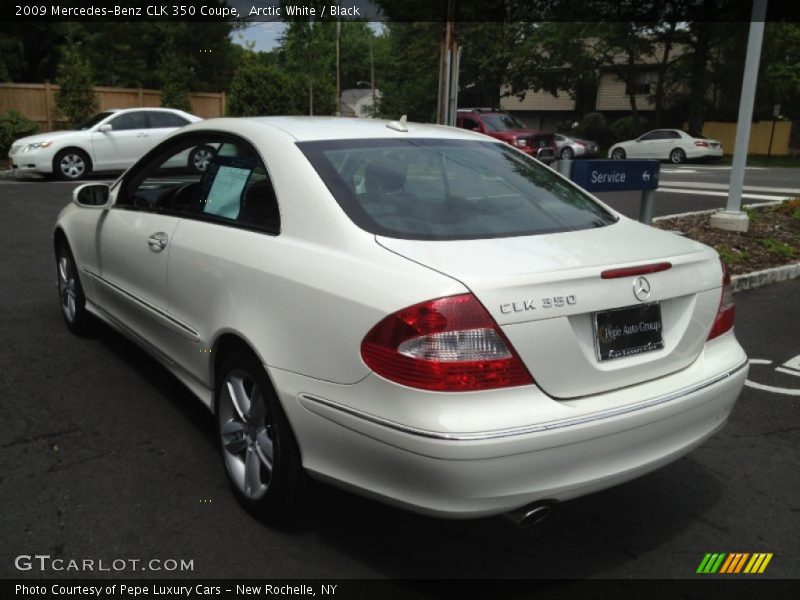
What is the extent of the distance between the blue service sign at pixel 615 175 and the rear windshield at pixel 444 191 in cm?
275

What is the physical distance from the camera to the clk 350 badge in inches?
96.3

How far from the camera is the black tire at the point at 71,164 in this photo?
15930mm

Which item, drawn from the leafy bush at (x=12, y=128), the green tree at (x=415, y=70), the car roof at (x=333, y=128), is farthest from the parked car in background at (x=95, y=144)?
the green tree at (x=415, y=70)

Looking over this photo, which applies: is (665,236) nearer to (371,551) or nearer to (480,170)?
(480,170)

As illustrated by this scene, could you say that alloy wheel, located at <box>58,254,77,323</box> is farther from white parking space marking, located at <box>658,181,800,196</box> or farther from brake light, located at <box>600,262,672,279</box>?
white parking space marking, located at <box>658,181,800,196</box>

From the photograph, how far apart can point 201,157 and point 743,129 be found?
7287 millimetres

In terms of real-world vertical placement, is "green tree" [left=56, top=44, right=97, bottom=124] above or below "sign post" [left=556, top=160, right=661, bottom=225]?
above

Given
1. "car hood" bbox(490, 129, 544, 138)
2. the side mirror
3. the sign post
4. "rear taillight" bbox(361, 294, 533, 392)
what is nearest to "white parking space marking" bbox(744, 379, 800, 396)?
the sign post

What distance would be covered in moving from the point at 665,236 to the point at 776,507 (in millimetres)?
1294

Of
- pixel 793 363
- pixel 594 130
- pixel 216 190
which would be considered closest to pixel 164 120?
pixel 216 190

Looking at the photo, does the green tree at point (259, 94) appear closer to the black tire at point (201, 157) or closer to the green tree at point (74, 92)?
the green tree at point (74, 92)

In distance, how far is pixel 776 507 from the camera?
11.0 feet

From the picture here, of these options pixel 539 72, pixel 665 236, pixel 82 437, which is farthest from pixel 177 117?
pixel 539 72

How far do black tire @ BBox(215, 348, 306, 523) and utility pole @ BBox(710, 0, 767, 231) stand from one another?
7.41 m
